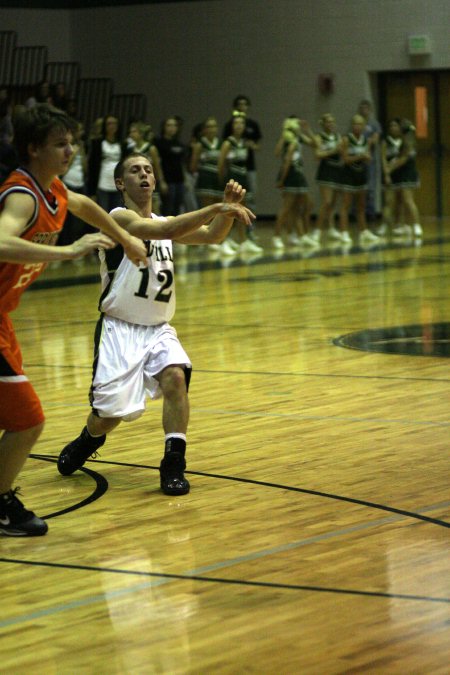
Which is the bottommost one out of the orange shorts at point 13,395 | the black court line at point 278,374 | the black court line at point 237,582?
the black court line at point 278,374

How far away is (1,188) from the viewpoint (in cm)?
463

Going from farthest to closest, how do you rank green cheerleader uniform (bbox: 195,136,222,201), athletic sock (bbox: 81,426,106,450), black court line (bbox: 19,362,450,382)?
green cheerleader uniform (bbox: 195,136,222,201), black court line (bbox: 19,362,450,382), athletic sock (bbox: 81,426,106,450)

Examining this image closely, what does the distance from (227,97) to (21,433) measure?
2058cm

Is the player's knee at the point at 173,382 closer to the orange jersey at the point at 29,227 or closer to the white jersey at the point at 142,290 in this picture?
the white jersey at the point at 142,290

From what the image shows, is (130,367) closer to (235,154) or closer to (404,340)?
(404,340)

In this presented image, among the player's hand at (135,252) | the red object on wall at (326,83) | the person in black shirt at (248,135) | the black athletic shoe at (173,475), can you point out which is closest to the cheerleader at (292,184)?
the person in black shirt at (248,135)

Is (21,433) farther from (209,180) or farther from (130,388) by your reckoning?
(209,180)

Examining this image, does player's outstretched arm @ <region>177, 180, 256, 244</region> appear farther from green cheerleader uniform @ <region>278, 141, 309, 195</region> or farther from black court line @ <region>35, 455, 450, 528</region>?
green cheerleader uniform @ <region>278, 141, 309, 195</region>

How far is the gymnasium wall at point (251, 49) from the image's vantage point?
22734mm

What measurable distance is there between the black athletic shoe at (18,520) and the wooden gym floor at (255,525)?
2.1 inches

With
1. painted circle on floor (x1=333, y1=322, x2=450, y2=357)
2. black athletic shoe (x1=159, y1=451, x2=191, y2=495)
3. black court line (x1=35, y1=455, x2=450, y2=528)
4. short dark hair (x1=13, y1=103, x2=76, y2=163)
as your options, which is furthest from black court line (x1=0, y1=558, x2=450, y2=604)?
painted circle on floor (x1=333, y1=322, x2=450, y2=357)

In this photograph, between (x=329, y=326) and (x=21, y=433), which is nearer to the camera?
(x=21, y=433)

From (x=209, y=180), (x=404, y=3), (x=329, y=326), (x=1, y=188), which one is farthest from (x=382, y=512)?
(x=404, y=3)

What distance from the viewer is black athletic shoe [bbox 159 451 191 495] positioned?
5262 mm
